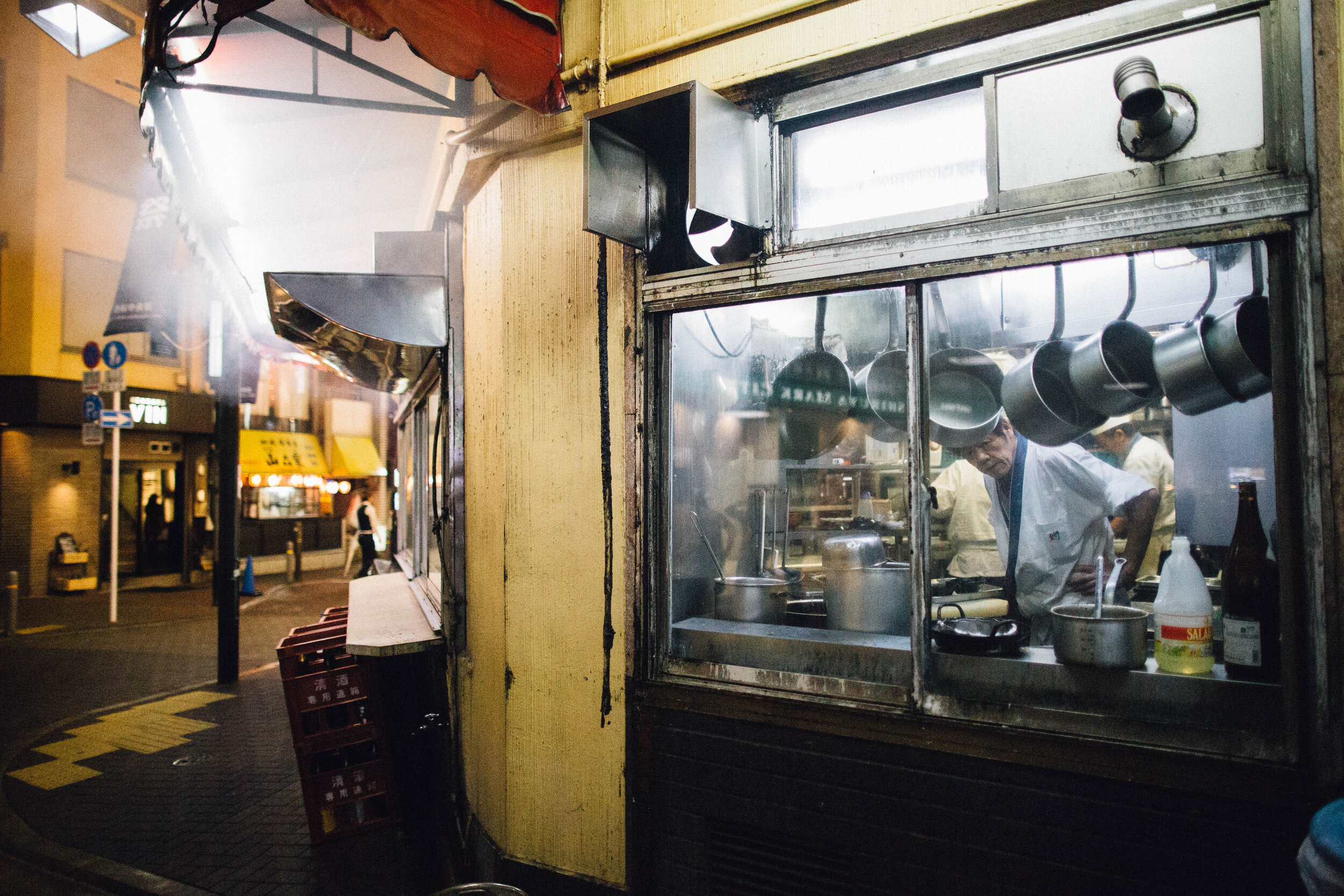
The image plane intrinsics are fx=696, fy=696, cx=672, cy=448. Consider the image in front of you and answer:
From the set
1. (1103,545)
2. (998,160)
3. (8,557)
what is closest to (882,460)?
(1103,545)

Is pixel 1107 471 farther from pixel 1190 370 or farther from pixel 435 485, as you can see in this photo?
pixel 435 485

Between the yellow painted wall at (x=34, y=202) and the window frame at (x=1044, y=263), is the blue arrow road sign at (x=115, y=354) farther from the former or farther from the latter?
the window frame at (x=1044, y=263)

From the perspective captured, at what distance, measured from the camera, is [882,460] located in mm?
4309

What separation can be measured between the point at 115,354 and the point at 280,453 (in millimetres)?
10716

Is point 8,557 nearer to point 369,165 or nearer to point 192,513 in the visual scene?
point 192,513

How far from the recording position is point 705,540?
3.74 m

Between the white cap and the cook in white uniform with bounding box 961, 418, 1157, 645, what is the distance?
161 mm

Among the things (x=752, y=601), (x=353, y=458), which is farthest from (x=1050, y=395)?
(x=353, y=458)

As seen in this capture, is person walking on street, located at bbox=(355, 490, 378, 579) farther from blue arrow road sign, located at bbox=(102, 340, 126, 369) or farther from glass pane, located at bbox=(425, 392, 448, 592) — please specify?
glass pane, located at bbox=(425, 392, 448, 592)

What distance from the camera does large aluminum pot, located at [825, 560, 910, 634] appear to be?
3.23 meters

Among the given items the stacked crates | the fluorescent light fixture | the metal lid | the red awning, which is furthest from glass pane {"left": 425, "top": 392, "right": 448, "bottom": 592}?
the fluorescent light fixture

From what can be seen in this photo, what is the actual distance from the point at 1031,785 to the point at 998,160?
2.38 m

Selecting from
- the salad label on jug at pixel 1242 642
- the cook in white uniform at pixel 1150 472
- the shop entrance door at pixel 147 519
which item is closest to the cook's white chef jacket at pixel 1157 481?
the cook in white uniform at pixel 1150 472

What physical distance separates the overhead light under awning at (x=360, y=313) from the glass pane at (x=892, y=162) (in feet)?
8.31
